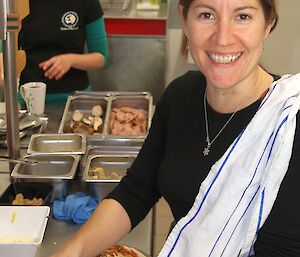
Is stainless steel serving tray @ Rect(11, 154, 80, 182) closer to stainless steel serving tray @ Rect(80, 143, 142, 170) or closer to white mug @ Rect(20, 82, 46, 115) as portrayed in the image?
stainless steel serving tray @ Rect(80, 143, 142, 170)

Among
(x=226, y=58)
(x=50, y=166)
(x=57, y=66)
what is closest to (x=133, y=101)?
(x=57, y=66)

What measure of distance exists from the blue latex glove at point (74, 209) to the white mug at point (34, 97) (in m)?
0.65

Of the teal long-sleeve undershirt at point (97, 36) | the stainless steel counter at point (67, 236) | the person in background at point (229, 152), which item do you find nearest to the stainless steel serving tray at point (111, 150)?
the stainless steel counter at point (67, 236)

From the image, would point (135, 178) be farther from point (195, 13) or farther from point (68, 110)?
point (68, 110)

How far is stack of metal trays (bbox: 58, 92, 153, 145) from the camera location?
169 cm

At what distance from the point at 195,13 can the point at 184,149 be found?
0.99 ft

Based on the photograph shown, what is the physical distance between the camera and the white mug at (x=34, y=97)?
5.92 feet

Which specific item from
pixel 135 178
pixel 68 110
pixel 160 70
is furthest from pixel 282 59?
pixel 135 178

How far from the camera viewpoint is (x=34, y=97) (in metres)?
1.81

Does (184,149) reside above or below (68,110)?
above

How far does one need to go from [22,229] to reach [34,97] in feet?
2.43

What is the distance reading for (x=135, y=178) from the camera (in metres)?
1.21

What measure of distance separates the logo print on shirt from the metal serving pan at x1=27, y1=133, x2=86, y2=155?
0.65 m

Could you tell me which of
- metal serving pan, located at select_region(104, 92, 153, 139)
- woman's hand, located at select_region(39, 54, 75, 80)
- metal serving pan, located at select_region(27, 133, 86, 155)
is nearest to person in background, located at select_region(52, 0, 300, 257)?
metal serving pan, located at select_region(27, 133, 86, 155)
